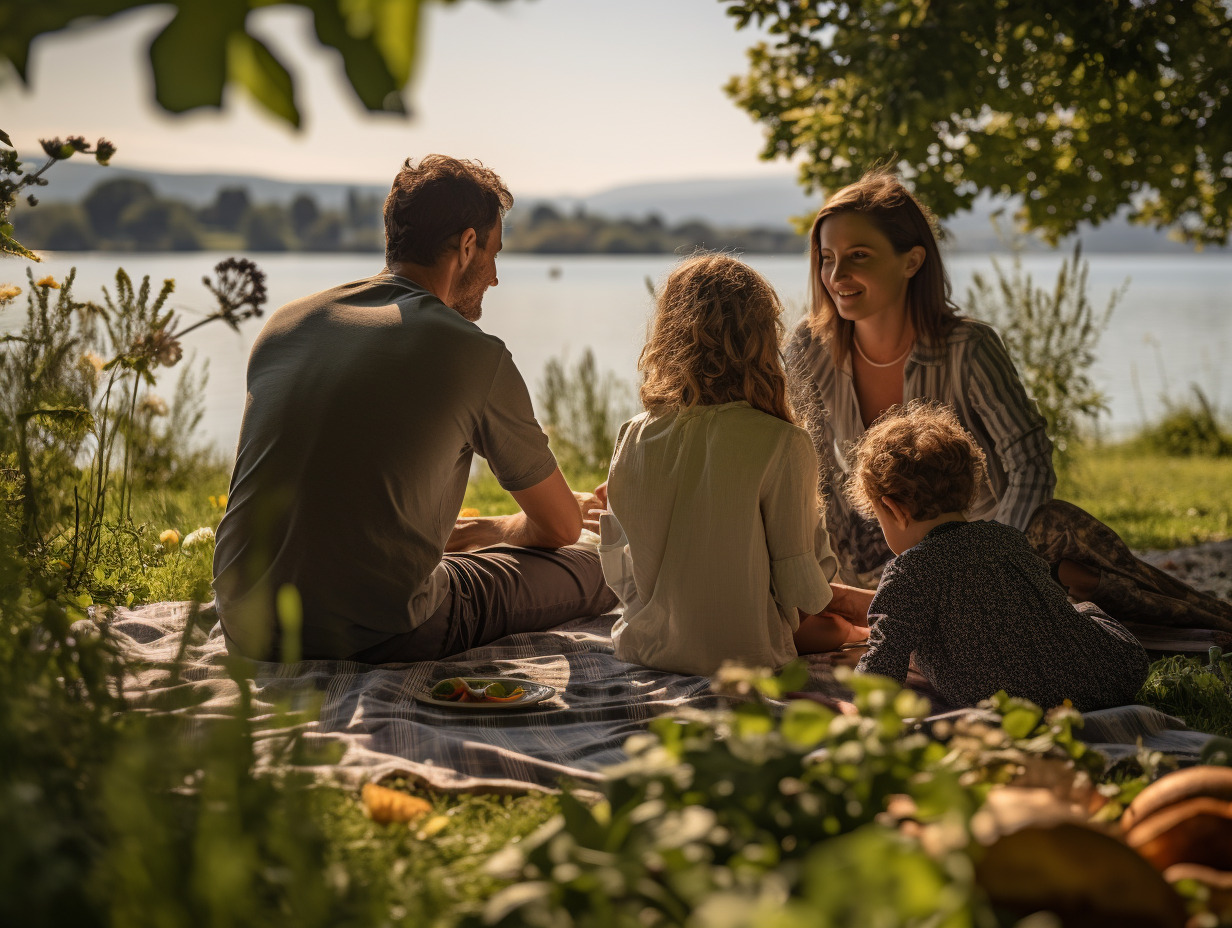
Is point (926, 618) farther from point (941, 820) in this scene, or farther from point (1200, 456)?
point (1200, 456)

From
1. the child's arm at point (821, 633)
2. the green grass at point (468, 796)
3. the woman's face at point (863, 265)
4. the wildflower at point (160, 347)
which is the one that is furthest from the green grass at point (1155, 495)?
the wildflower at point (160, 347)

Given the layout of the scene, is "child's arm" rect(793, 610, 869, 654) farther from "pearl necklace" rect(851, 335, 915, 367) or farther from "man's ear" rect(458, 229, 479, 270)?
"man's ear" rect(458, 229, 479, 270)

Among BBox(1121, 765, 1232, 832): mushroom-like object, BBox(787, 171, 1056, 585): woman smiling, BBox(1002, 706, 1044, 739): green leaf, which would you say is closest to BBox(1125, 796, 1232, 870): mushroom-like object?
BBox(1121, 765, 1232, 832): mushroom-like object

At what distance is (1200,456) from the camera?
939 cm

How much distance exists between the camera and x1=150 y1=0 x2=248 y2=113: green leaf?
801 mm

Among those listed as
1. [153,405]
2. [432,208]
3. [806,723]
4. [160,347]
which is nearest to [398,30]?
[806,723]

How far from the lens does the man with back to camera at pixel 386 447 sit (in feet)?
8.78

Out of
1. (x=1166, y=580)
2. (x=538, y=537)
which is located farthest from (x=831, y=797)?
(x=1166, y=580)

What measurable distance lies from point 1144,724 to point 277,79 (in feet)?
7.80

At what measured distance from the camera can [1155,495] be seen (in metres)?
6.96

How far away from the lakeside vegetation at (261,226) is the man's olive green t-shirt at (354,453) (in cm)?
55

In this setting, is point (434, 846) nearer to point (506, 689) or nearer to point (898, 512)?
point (506, 689)

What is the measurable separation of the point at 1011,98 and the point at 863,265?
9.75ft

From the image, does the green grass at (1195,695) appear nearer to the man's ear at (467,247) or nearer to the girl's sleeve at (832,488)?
the girl's sleeve at (832,488)
